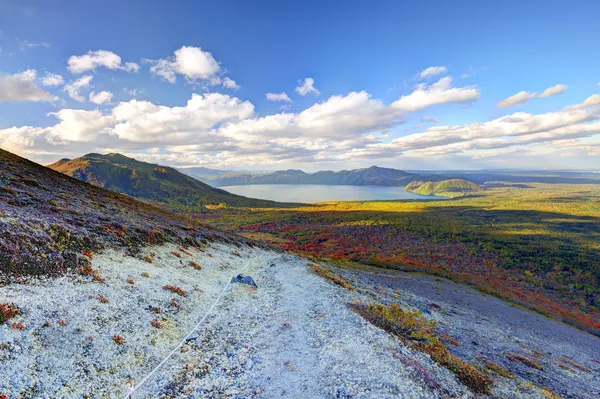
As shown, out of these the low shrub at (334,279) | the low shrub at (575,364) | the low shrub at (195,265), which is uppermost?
the low shrub at (195,265)

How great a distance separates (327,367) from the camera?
11523 millimetres

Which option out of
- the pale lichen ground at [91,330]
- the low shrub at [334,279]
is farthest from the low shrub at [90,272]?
the low shrub at [334,279]

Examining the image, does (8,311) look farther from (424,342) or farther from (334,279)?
(334,279)

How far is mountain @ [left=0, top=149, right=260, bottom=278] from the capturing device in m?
14.3

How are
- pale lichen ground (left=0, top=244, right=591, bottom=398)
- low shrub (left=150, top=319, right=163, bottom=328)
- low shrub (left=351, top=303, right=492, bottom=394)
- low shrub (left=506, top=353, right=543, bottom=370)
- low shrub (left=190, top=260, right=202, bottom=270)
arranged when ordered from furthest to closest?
low shrub (left=190, top=260, right=202, bottom=270) → low shrub (left=506, top=353, right=543, bottom=370) → low shrub (left=150, top=319, right=163, bottom=328) → low shrub (left=351, top=303, right=492, bottom=394) → pale lichen ground (left=0, top=244, right=591, bottom=398)

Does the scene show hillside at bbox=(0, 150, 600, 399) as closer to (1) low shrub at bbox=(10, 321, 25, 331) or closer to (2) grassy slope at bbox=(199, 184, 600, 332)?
(1) low shrub at bbox=(10, 321, 25, 331)

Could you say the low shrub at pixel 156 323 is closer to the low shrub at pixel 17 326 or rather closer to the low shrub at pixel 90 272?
the low shrub at pixel 90 272

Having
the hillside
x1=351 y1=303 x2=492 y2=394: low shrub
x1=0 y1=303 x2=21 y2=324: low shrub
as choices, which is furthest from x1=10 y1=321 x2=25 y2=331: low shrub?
x1=351 y1=303 x2=492 y2=394: low shrub

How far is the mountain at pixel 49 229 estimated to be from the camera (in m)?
14.3

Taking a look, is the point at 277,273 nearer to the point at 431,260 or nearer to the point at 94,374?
the point at 94,374

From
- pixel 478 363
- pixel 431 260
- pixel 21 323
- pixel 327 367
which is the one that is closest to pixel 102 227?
pixel 21 323

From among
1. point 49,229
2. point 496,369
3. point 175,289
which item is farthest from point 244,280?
point 496,369

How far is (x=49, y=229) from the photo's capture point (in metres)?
17.7

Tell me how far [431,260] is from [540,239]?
62.8 m
